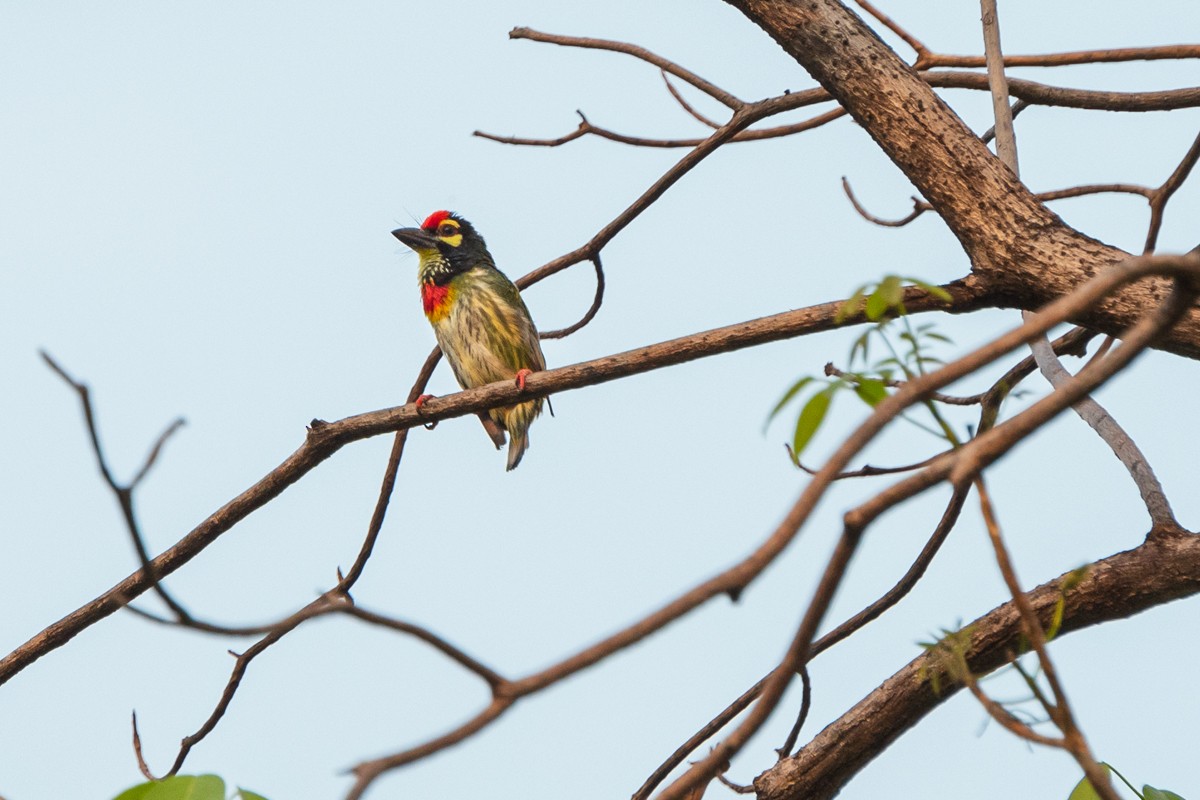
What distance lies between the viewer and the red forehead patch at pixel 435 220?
6129 millimetres

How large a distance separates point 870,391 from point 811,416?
0.34 ft

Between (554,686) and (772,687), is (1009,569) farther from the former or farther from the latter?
(554,686)

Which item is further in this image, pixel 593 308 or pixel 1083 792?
pixel 593 308

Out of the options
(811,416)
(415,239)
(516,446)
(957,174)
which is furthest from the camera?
(415,239)

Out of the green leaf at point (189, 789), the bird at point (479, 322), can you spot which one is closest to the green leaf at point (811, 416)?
the green leaf at point (189, 789)

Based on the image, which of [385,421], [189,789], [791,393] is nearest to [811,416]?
[791,393]

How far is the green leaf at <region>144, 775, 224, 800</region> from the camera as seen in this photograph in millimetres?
1374

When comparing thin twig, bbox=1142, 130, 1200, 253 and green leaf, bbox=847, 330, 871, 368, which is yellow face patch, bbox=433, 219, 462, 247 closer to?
thin twig, bbox=1142, 130, 1200, 253

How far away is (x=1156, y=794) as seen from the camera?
5.75 ft

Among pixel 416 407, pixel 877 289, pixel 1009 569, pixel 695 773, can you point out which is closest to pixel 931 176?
pixel 416 407

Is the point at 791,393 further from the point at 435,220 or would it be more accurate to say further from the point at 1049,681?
the point at 435,220

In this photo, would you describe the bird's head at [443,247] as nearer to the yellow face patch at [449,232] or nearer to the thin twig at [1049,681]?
the yellow face patch at [449,232]

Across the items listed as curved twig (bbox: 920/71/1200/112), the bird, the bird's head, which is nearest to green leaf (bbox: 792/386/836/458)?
curved twig (bbox: 920/71/1200/112)

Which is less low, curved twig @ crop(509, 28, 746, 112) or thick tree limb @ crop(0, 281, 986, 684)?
curved twig @ crop(509, 28, 746, 112)
